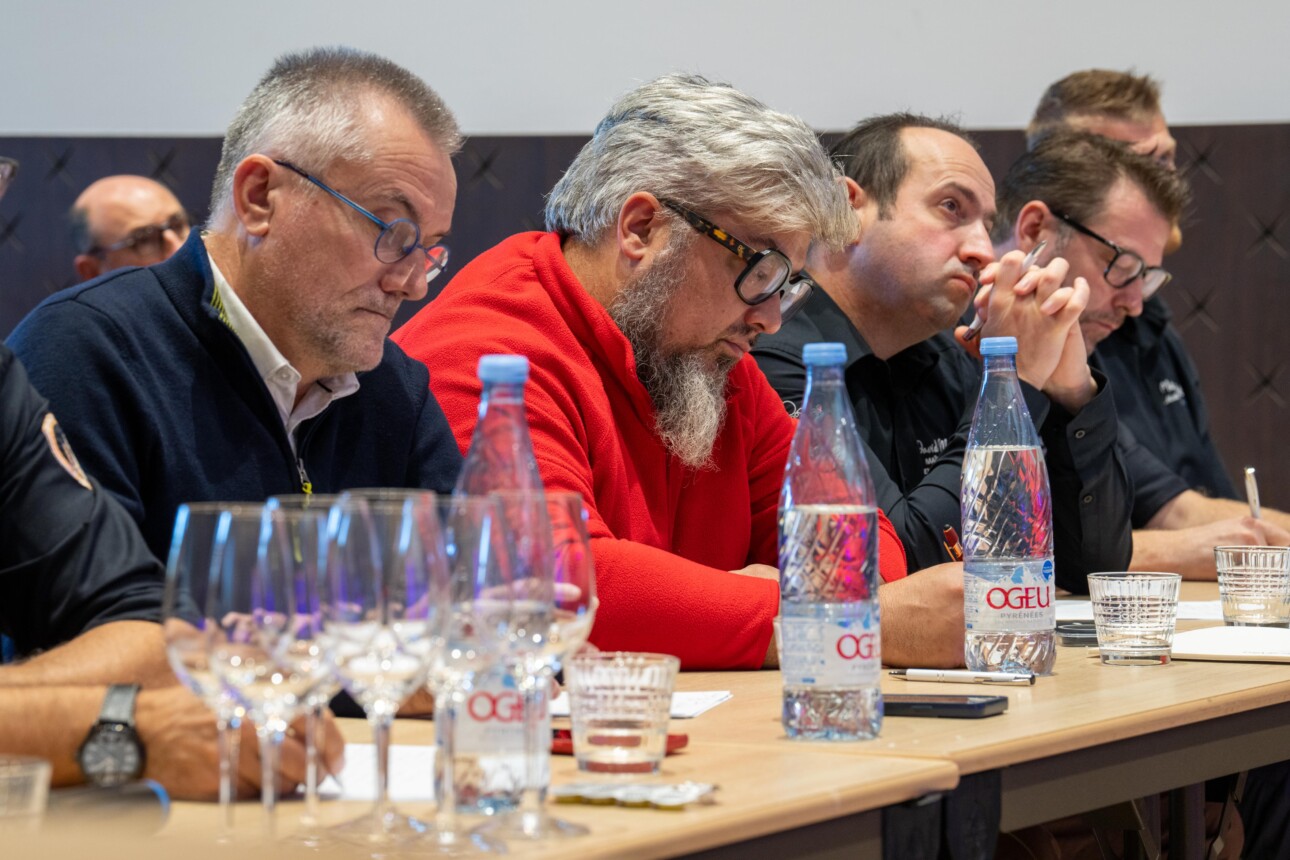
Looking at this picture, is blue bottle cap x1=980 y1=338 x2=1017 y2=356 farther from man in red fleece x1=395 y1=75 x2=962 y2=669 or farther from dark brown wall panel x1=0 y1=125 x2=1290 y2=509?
dark brown wall panel x1=0 y1=125 x2=1290 y2=509

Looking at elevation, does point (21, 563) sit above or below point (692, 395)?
below

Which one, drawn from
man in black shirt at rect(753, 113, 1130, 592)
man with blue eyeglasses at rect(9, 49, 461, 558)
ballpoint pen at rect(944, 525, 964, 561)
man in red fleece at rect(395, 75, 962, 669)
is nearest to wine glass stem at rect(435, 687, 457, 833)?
man with blue eyeglasses at rect(9, 49, 461, 558)

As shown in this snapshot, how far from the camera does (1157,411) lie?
3.70 meters

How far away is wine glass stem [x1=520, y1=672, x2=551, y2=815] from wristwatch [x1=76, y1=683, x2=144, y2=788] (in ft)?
0.91

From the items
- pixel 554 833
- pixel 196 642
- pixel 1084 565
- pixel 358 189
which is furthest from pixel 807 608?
pixel 1084 565

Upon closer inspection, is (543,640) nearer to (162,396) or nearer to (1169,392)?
(162,396)

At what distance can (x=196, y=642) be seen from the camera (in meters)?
0.91

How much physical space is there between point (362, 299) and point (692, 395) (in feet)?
1.78

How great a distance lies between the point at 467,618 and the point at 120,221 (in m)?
3.41

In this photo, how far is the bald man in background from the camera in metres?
4.06

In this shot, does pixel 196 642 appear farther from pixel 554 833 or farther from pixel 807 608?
pixel 807 608

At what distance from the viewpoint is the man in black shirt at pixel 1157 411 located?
2922mm

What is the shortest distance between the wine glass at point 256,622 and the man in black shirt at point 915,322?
1.58m

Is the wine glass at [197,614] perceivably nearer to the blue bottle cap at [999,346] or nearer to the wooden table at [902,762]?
the wooden table at [902,762]
